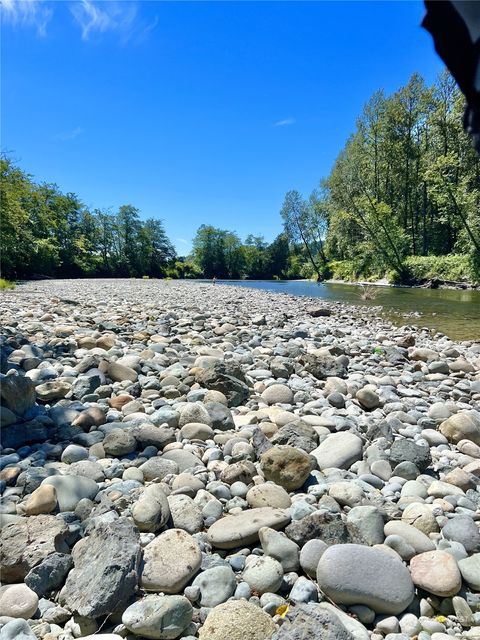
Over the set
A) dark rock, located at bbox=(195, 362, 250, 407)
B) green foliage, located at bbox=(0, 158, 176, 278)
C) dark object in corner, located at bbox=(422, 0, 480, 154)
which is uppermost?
green foliage, located at bbox=(0, 158, 176, 278)

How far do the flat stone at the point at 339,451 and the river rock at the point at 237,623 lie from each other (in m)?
1.25

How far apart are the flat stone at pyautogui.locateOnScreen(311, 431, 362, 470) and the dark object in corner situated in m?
2.31

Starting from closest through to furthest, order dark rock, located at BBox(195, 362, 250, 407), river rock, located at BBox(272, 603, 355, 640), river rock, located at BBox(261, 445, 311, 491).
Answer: river rock, located at BBox(272, 603, 355, 640), river rock, located at BBox(261, 445, 311, 491), dark rock, located at BBox(195, 362, 250, 407)

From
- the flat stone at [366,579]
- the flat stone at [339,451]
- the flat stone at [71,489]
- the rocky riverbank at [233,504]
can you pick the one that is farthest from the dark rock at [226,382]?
the flat stone at [366,579]

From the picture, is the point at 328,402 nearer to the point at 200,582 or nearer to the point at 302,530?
the point at 302,530

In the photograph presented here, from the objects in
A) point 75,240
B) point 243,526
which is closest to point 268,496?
point 243,526

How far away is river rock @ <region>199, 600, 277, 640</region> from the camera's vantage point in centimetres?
131

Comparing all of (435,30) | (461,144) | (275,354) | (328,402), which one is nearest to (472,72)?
(435,30)

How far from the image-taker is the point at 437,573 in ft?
5.25

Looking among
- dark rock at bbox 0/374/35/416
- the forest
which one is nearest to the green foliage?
the forest

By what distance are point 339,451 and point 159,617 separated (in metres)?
1.62

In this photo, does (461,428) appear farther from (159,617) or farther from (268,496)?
(159,617)

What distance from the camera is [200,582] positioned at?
158 cm

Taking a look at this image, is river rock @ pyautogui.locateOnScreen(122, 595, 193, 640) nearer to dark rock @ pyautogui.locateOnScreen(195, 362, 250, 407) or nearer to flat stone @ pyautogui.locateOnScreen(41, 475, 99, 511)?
flat stone @ pyautogui.locateOnScreen(41, 475, 99, 511)
